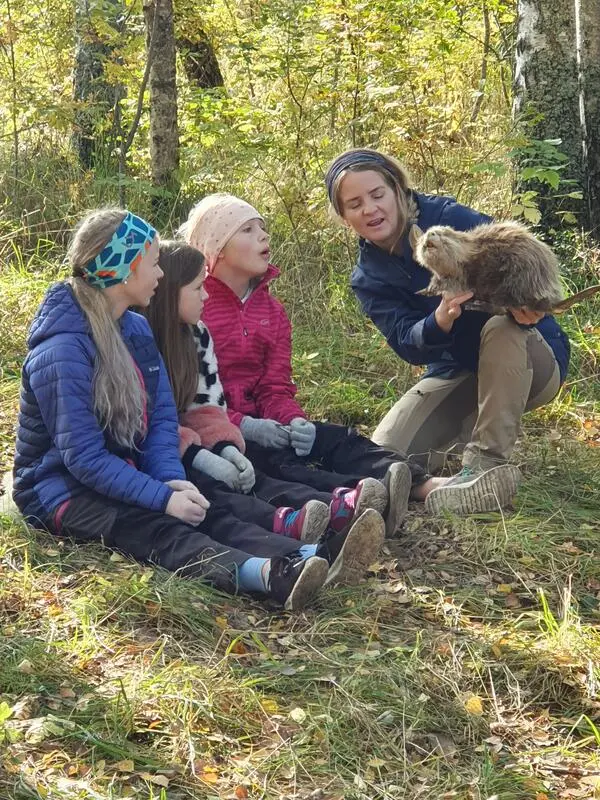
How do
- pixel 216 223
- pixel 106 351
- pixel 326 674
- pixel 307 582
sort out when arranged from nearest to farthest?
pixel 326 674 → pixel 307 582 → pixel 106 351 → pixel 216 223

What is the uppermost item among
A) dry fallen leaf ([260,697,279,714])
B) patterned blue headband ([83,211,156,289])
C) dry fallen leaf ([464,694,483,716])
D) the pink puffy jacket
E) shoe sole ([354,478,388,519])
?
patterned blue headband ([83,211,156,289])

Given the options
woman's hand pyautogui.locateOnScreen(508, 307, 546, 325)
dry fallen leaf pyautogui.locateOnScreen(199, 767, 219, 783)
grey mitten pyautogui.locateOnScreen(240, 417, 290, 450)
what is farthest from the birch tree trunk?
dry fallen leaf pyautogui.locateOnScreen(199, 767, 219, 783)

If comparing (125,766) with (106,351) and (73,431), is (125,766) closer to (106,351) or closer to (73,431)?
(73,431)

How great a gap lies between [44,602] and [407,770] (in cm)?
132

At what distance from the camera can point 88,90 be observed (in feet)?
25.6

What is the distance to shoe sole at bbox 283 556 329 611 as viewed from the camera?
302 cm

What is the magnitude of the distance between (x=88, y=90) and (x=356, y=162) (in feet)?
14.5

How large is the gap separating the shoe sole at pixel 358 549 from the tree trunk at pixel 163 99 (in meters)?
3.91

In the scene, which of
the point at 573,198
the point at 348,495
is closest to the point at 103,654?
the point at 348,495

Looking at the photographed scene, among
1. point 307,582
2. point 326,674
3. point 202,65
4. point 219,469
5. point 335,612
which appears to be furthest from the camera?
point 202,65

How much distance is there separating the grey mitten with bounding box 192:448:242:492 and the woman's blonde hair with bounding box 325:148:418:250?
127 cm

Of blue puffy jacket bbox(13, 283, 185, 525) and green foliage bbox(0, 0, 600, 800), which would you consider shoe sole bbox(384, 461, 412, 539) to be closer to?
green foliage bbox(0, 0, 600, 800)

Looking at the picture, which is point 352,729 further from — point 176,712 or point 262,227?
point 262,227

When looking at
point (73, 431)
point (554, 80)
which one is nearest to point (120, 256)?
point (73, 431)
